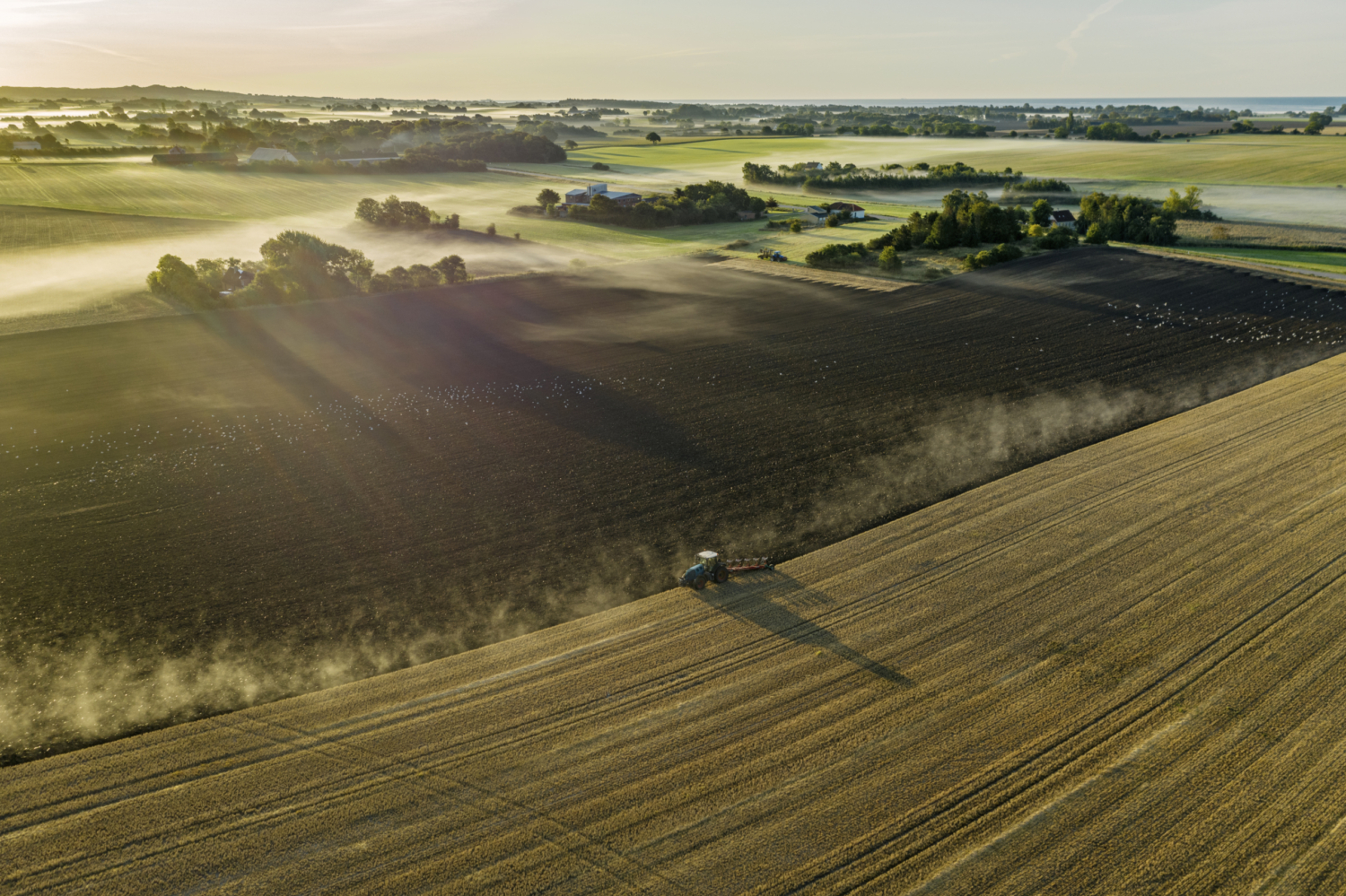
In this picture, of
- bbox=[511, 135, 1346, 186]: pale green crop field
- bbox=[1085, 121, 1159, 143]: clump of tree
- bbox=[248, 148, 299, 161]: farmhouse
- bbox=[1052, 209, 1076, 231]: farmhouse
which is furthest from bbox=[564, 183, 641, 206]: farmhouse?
bbox=[1085, 121, 1159, 143]: clump of tree

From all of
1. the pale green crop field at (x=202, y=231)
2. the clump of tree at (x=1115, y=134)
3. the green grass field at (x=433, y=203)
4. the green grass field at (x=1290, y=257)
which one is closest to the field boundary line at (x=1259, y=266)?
the green grass field at (x=1290, y=257)

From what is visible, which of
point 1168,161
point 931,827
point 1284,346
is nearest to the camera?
point 931,827

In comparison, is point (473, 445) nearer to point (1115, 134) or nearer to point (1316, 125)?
point (1115, 134)

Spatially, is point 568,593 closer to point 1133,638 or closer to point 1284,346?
point 1133,638

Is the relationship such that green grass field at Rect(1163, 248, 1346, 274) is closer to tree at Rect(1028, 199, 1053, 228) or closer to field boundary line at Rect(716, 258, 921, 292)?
tree at Rect(1028, 199, 1053, 228)

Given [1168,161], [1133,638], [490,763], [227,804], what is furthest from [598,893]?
[1168,161]
